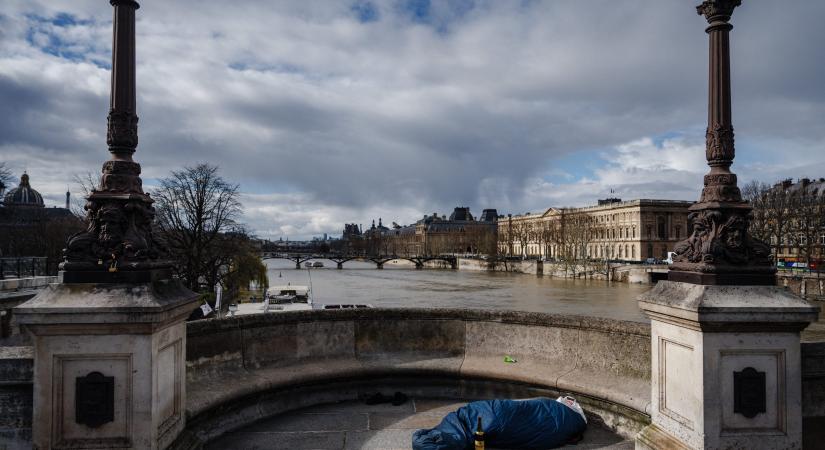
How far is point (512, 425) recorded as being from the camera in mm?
4949

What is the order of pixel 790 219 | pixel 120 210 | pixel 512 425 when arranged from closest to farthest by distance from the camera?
pixel 120 210, pixel 512 425, pixel 790 219

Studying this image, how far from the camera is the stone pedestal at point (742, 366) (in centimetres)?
405

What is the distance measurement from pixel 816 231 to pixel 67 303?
66.7 meters

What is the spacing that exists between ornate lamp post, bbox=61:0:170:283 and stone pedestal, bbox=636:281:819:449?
4.24m

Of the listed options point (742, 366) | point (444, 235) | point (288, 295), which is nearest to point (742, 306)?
point (742, 366)

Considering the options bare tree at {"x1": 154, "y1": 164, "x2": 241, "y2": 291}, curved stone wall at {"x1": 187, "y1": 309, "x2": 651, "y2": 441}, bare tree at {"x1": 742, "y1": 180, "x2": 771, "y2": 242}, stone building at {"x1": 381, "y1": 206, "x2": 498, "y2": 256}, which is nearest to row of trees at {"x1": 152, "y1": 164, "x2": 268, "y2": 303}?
bare tree at {"x1": 154, "y1": 164, "x2": 241, "y2": 291}

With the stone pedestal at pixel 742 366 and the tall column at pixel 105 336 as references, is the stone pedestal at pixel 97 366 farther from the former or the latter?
the stone pedestal at pixel 742 366

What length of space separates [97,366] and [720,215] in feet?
16.1

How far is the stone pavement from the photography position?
5.14 meters

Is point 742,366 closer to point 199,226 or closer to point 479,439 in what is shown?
point 479,439

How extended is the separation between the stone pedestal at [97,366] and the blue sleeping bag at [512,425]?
2258mm

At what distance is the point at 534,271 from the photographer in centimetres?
8812

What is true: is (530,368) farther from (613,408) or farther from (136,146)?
(136,146)

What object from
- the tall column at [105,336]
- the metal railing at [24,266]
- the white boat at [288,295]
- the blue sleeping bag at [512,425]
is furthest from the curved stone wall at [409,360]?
the white boat at [288,295]
